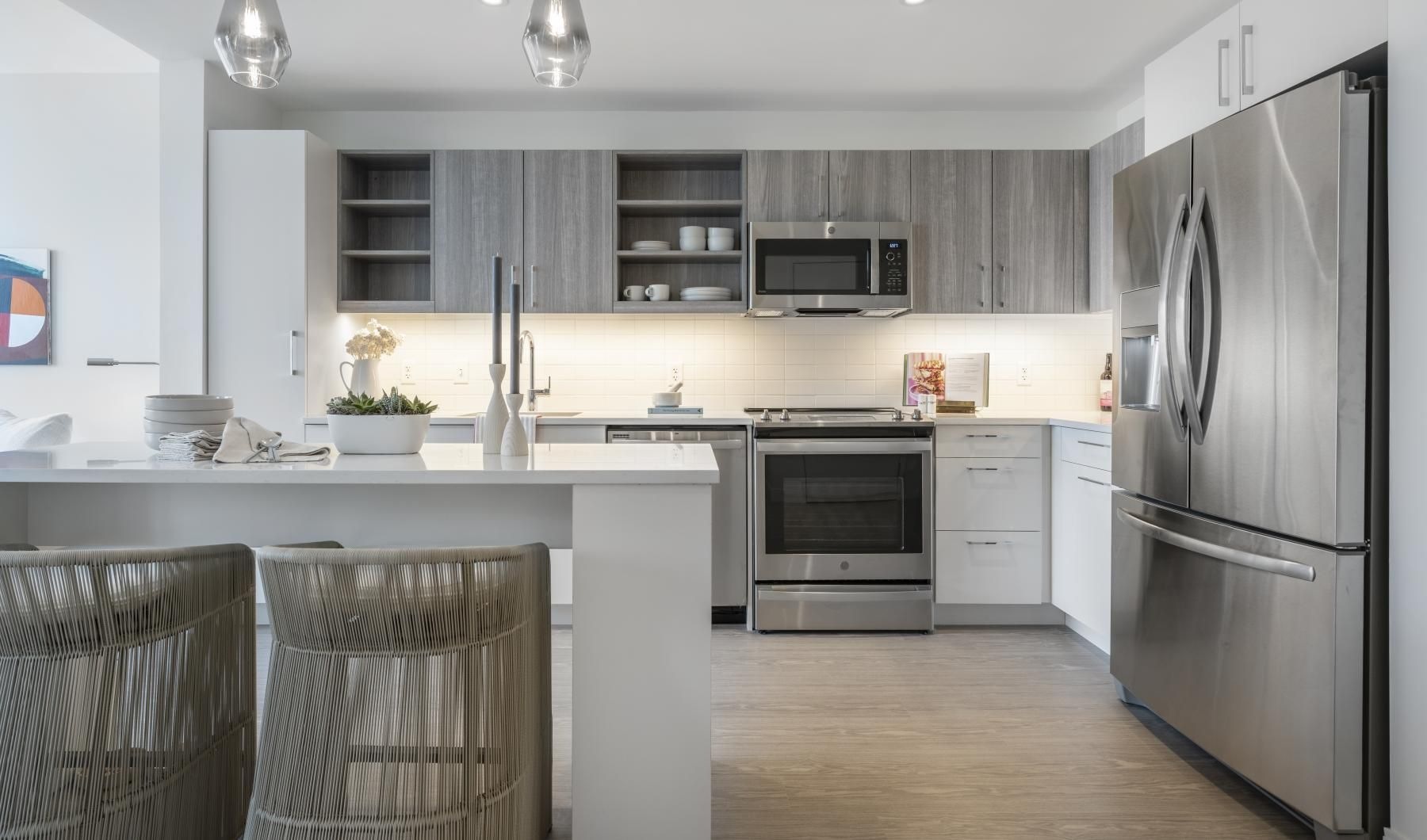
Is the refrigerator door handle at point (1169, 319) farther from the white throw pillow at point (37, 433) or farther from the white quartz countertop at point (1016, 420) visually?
the white throw pillow at point (37, 433)

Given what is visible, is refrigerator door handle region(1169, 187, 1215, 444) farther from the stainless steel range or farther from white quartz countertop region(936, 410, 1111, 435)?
the stainless steel range

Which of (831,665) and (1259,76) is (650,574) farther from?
(1259,76)

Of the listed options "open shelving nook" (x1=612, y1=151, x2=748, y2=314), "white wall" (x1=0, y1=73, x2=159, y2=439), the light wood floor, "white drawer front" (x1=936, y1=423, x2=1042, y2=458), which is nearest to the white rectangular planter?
the light wood floor

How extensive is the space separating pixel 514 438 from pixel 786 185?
8.01 feet

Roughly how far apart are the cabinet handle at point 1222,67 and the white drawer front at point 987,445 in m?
1.55

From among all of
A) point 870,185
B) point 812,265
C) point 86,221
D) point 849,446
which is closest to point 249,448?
point 849,446

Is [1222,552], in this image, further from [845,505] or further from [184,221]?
[184,221]

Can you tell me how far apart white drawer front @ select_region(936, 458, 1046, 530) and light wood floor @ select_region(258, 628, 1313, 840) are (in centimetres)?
56

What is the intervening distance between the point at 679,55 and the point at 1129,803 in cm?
304

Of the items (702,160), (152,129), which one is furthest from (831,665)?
(152,129)

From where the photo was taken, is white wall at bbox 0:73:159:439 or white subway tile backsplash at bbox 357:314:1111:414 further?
white subway tile backsplash at bbox 357:314:1111:414

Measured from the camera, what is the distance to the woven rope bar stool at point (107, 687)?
1367 millimetres

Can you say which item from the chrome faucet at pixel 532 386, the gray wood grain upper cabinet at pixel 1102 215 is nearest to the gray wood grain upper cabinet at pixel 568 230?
the chrome faucet at pixel 532 386

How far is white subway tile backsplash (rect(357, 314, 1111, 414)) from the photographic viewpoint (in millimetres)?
4207
